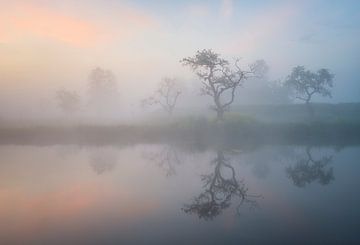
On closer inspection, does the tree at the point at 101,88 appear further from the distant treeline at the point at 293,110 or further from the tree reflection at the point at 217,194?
the tree reflection at the point at 217,194

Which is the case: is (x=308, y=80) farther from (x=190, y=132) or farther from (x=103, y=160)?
(x=103, y=160)

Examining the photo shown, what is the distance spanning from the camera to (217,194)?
1301 cm

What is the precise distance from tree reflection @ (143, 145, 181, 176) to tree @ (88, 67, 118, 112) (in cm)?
6454

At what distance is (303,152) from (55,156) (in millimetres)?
19090

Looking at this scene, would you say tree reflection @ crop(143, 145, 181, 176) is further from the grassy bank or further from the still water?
the grassy bank

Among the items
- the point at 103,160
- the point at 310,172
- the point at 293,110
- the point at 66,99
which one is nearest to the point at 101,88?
the point at 66,99

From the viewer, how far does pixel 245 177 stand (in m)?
15.9

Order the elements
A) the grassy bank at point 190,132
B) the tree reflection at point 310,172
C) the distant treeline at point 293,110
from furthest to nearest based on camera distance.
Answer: the distant treeline at point 293,110 → the grassy bank at point 190,132 → the tree reflection at point 310,172

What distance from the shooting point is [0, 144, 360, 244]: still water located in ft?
29.4

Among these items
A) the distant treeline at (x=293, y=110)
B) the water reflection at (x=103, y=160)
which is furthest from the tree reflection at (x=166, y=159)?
the distant treeline at (x=293, y=110)

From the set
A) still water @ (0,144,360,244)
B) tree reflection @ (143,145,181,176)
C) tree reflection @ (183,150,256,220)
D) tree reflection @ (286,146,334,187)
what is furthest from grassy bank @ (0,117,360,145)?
tree reflection @ (183,150,256,220)

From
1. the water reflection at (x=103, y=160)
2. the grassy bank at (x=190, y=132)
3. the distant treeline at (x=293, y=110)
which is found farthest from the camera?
the distant treeline at (x=293, y=110)

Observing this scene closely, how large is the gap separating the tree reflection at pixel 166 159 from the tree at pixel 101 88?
64.5 meters

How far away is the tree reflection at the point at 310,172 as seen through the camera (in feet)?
48.8
